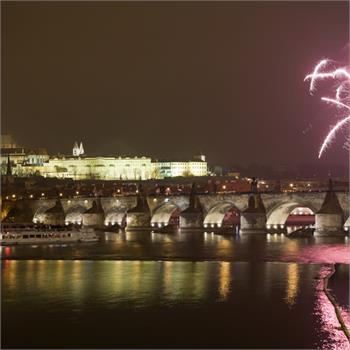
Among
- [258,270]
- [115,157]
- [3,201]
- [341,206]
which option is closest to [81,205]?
[3,201]

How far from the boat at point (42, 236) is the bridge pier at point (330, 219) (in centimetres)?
1435

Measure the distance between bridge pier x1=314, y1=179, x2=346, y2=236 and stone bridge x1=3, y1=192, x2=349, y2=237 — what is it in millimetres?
743

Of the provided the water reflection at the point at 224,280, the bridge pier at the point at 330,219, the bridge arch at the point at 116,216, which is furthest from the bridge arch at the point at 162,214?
the water reflection at the point at 224,280

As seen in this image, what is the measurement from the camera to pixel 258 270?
106ft

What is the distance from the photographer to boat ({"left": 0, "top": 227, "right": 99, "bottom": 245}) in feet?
159

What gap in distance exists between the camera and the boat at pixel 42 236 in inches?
1907

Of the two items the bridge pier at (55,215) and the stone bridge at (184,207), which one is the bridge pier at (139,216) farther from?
the bridge pier at (55,215)

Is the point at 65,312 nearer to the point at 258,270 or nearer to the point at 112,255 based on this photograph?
the point at 258,270

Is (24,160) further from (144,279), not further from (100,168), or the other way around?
(144,279)

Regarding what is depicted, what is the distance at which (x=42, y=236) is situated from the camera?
163 feet

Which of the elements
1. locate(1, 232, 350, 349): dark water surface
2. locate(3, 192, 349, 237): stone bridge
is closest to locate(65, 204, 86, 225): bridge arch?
locate(3, 192, 349, 237): stone bridge

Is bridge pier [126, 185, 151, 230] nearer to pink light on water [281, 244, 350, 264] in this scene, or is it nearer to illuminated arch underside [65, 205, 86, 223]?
illuminated arch underside [65, 205, 86, 223]

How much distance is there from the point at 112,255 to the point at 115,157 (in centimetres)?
14615

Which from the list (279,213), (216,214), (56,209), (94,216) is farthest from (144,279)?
(56,209)
